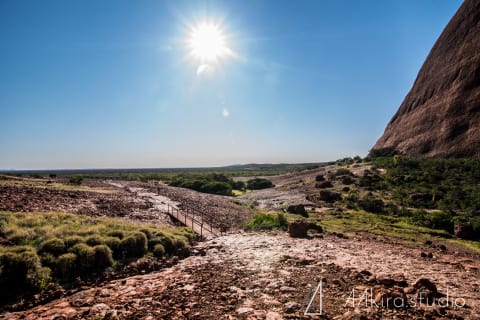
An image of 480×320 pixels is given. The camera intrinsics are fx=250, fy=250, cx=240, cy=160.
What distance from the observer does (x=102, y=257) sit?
1130 cm

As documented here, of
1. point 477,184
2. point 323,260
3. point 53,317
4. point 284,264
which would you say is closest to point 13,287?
point 53,317

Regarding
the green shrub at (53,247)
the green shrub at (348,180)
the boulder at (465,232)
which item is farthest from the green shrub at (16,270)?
the green shrub at (348,180)

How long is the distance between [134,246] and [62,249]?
10.1ft

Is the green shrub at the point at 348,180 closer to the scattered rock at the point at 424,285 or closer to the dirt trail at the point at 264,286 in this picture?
the dirt trail at the point at 264,286

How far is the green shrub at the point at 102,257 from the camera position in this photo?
36.3ft

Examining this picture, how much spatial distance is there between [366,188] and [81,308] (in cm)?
3781

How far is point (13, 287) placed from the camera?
8.56 metres

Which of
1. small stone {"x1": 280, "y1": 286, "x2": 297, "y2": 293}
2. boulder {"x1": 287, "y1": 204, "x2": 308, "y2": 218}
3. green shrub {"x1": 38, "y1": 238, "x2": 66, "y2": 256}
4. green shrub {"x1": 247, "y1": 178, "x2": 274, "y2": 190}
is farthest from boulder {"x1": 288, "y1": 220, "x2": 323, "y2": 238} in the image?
green shrub {"x1": 247, "y1": 178, "x2": 274, "y2": 190}

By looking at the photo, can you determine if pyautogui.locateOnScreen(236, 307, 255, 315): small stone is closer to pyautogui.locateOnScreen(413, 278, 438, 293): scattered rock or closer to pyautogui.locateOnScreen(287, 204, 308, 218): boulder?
pyautogui.locateOnScreen(413, 278, 438, 293): scattered rock

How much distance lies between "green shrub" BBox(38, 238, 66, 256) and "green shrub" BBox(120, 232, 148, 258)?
255 centimetres

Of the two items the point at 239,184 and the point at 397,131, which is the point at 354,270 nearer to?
the point at 239,184

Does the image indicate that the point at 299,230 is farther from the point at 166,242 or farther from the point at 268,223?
the point at 166,242

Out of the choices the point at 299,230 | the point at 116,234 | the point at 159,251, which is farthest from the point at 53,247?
the point at 299,230

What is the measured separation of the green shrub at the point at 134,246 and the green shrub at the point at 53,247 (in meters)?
2.55
